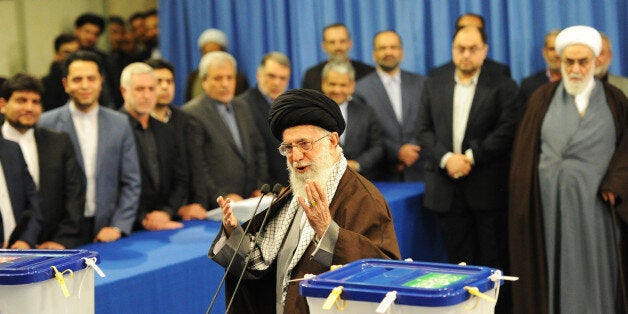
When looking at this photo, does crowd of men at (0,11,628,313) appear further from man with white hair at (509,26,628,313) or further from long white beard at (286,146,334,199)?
long white beard at (286,146,334,199)

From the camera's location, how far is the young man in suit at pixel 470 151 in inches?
239

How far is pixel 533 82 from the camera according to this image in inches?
266

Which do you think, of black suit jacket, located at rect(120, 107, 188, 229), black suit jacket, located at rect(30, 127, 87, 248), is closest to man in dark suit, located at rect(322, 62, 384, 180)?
black suit jacket, located at rect(120, 107, 188, 229)

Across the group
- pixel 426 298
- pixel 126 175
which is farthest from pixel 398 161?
pixel 426 298

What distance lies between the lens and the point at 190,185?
5.64m

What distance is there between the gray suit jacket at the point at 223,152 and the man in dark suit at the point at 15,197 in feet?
4.18

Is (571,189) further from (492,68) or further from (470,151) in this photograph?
(492,68)

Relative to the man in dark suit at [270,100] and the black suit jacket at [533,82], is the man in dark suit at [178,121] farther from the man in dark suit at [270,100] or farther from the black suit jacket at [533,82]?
the black suit jacket at [533,82]

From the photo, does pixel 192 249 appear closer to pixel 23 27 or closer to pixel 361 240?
pixel 361 240

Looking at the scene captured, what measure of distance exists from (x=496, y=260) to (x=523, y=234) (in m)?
0.46

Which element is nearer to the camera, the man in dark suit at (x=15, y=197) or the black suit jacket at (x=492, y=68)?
the man in dark suit at (x=15, y=197)

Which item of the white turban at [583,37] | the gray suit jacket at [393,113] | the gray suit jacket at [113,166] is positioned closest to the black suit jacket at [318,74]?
the gray suit jacket at [393,113]

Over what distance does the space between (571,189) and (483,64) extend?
1.40 metres

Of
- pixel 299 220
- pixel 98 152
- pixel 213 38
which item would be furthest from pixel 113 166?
pixel 213 38
